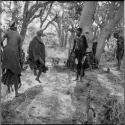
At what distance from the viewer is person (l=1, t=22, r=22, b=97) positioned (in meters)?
6.00

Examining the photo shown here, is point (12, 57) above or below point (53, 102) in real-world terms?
above

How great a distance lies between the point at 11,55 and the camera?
20.0ft

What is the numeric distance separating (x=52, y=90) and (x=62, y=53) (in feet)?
83.7

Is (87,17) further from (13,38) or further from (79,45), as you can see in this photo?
(13,38)

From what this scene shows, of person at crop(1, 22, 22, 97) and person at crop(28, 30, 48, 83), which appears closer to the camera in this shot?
person at crop(1, 22, 22, 97)

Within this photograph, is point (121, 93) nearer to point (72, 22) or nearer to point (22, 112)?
point (22, 112)

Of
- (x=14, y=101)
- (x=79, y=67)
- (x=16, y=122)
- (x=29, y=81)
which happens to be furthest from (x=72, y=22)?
(x=16, y=122)

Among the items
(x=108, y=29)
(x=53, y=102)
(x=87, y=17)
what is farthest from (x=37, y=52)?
(x=108, y=29)

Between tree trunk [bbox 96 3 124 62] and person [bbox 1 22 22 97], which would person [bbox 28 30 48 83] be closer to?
person [bbox 1 22 22 97]

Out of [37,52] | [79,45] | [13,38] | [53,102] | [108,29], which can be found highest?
[108,29]

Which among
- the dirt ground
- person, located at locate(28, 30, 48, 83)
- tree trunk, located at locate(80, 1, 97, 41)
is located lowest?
the dirt ground

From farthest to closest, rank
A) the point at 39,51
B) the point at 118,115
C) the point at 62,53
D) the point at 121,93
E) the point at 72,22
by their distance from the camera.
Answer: the point at 62,53
the point at 72,22
the point at 39,51
the point at 121,93
the point at 118,115

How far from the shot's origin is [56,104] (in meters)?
5.91

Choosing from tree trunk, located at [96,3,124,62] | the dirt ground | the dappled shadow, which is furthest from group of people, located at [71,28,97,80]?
tree trunk, located at [96,3,124,62]
